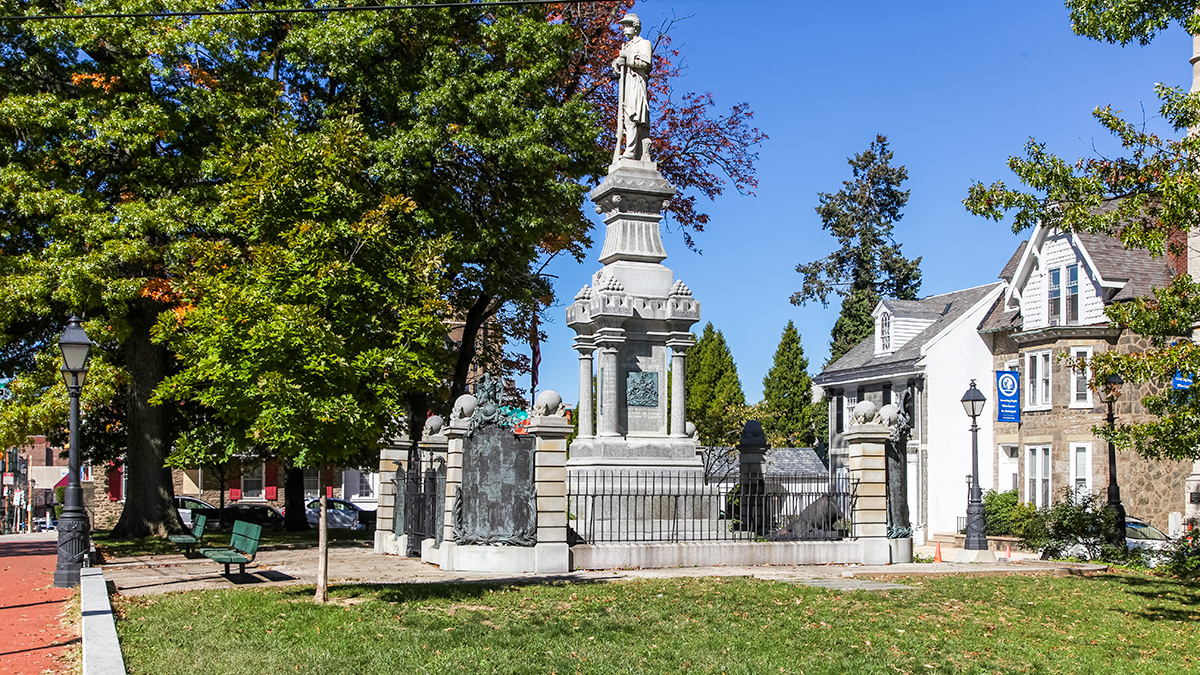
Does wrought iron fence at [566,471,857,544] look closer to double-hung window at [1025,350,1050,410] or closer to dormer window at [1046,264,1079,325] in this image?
dormer window at [1046,264,1079,325]

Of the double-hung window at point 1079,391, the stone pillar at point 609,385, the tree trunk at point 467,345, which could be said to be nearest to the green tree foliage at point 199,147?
the tree trunk at point 467,345

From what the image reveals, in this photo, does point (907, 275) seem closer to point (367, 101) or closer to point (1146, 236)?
point (367, 101)

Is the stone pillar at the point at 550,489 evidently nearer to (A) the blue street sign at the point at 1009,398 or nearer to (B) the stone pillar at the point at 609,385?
(B) the stone pillar at the point at 609,385

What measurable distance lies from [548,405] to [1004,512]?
2425 cm

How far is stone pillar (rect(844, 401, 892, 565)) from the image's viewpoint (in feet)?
62.5

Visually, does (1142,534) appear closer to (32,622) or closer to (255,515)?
(32,622)

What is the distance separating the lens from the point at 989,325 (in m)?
41.2

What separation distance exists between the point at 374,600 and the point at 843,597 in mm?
5683

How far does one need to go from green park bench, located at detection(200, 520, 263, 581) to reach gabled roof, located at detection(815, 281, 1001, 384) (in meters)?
31.1

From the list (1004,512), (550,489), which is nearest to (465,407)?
(550,489)

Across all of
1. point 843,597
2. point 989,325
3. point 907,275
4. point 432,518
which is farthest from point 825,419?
point 843,597

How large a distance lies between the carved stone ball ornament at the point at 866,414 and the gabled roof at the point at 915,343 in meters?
24.2

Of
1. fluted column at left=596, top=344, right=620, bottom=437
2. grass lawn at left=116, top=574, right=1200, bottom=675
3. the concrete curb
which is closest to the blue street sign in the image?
fluted column at left=596, top=344, right=620, bottom=437

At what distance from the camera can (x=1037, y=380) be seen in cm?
3781
